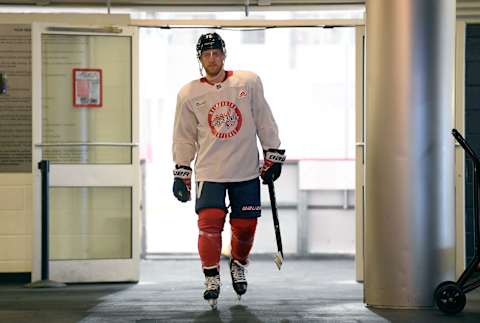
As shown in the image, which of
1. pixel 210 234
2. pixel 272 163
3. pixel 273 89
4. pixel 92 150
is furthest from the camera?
pixel 273 89

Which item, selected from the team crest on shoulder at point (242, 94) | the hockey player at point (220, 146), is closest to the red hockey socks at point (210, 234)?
the hockey player at point (220, 146)

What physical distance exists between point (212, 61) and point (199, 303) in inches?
56.7

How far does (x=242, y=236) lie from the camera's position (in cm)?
584

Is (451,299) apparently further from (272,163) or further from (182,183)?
(182,183)

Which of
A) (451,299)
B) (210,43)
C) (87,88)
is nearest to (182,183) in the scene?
(210,43)

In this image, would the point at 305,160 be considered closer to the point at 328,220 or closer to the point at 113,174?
the point at 328,220

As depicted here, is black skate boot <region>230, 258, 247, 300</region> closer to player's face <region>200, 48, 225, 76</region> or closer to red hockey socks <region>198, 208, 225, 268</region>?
red hockey socks <region>198, 208, 225, 268</region>

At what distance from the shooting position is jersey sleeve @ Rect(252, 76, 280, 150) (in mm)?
5779

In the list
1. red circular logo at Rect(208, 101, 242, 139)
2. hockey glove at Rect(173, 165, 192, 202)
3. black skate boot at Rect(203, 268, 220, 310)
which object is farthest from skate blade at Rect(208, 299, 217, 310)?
red circular logo at Rect(208, 101, 242, 139)

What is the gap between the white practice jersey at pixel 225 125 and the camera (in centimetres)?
570

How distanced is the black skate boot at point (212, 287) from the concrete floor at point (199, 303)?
0.06 metres

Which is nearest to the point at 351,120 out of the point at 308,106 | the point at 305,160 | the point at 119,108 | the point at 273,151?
the point at 308,106

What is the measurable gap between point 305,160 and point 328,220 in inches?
27.3

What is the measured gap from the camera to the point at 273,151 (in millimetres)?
5805
